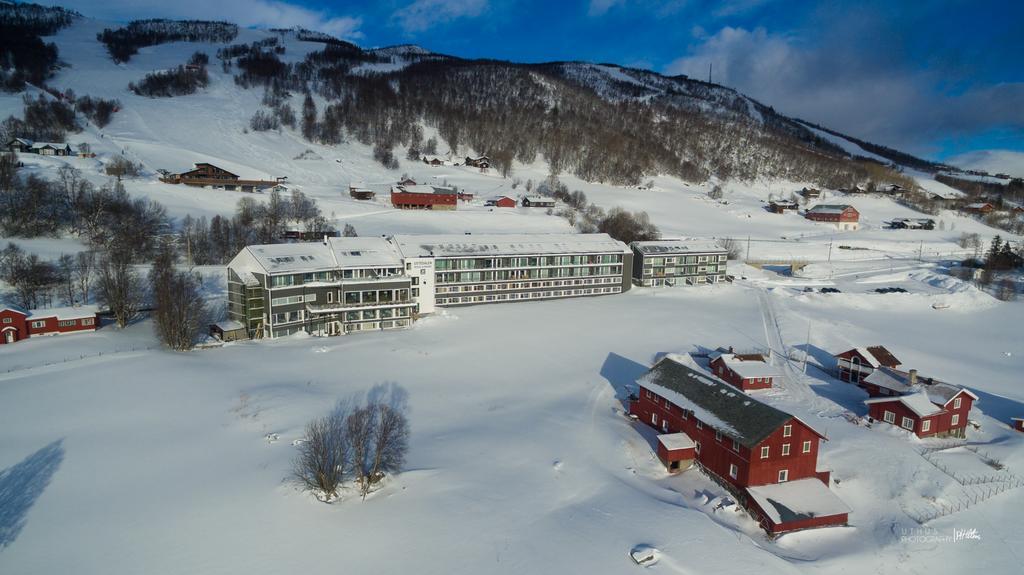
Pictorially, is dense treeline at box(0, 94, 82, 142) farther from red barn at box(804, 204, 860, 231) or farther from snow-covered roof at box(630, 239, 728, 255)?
red barn at box(804, 204, 860, 231)

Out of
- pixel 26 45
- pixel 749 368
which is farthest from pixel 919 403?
pixel 26 45

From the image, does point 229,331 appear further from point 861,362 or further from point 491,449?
point 861,362

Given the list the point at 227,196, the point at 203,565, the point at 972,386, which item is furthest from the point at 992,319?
the point at 227,196

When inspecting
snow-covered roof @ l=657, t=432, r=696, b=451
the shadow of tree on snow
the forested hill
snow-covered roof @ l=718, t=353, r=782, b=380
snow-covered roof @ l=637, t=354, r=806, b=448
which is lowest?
snow-covered roof @ l=657, t=432, r=696, b=451

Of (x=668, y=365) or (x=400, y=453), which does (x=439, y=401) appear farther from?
(x=668, y=365)

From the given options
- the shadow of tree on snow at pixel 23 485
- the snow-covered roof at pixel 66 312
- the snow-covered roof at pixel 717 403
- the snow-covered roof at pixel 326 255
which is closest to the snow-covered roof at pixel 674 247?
the snow-covered roof at pixel 326 255

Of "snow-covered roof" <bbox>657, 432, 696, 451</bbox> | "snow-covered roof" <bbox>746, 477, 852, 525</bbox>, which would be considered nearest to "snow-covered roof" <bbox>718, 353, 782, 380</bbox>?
"snow-covered roof" <bbox>657, 432, 696, 451</bbox>

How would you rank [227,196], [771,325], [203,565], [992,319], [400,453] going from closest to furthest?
[203,565], [400,453], [771,325], [992,319], [227,196]
